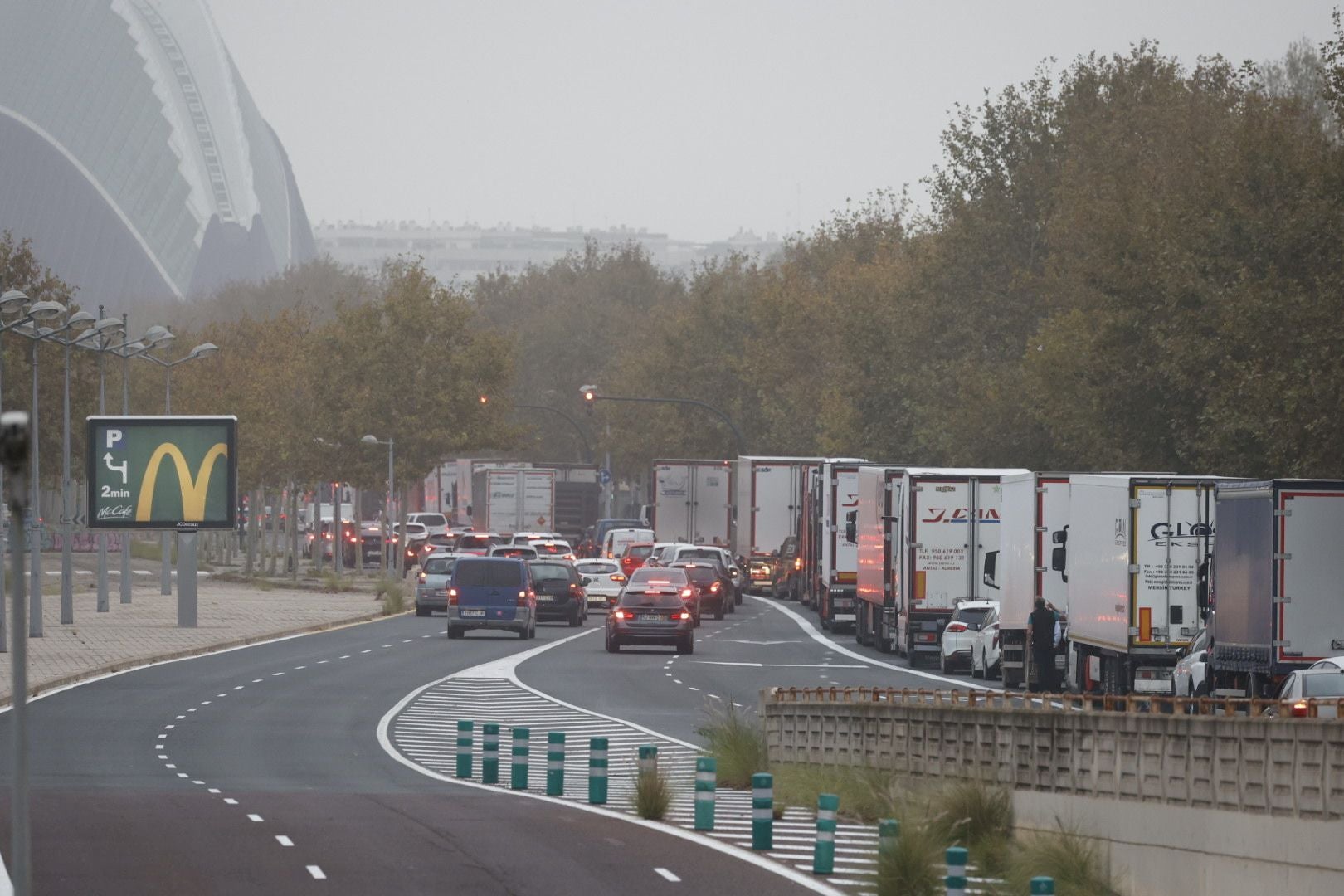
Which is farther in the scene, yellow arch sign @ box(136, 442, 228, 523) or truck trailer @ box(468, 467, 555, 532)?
truck trailer @ box(468, 467, 555, 532)

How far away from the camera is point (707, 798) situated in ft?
67.6

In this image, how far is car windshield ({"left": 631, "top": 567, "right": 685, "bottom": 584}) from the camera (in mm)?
48844

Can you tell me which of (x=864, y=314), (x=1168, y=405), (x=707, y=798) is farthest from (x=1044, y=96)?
(x=707, y=798)

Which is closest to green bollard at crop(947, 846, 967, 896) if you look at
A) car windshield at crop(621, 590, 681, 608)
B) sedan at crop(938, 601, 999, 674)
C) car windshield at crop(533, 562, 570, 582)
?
sedan at crop(938, 601, 999, 674)

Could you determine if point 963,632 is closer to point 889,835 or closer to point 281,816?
point 281,816

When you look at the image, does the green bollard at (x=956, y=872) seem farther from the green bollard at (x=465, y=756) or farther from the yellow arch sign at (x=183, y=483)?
the yellow arch sign at (x=183, y=483)

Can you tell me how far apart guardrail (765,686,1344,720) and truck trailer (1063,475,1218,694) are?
9.46ft

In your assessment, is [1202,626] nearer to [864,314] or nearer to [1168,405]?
[1168,405]

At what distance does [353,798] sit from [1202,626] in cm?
Result: 1332

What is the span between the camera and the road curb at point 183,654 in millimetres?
37281

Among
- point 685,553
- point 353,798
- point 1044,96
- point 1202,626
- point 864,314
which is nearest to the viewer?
→ point 353,798

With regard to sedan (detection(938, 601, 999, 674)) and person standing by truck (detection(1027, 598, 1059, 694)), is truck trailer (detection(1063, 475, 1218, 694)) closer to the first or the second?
person standing by truck (detection(1027, 598, 1059, 694))

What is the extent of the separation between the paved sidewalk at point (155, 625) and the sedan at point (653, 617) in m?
8.32

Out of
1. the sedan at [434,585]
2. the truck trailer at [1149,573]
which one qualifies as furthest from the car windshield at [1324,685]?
the sedan at [434,585]
